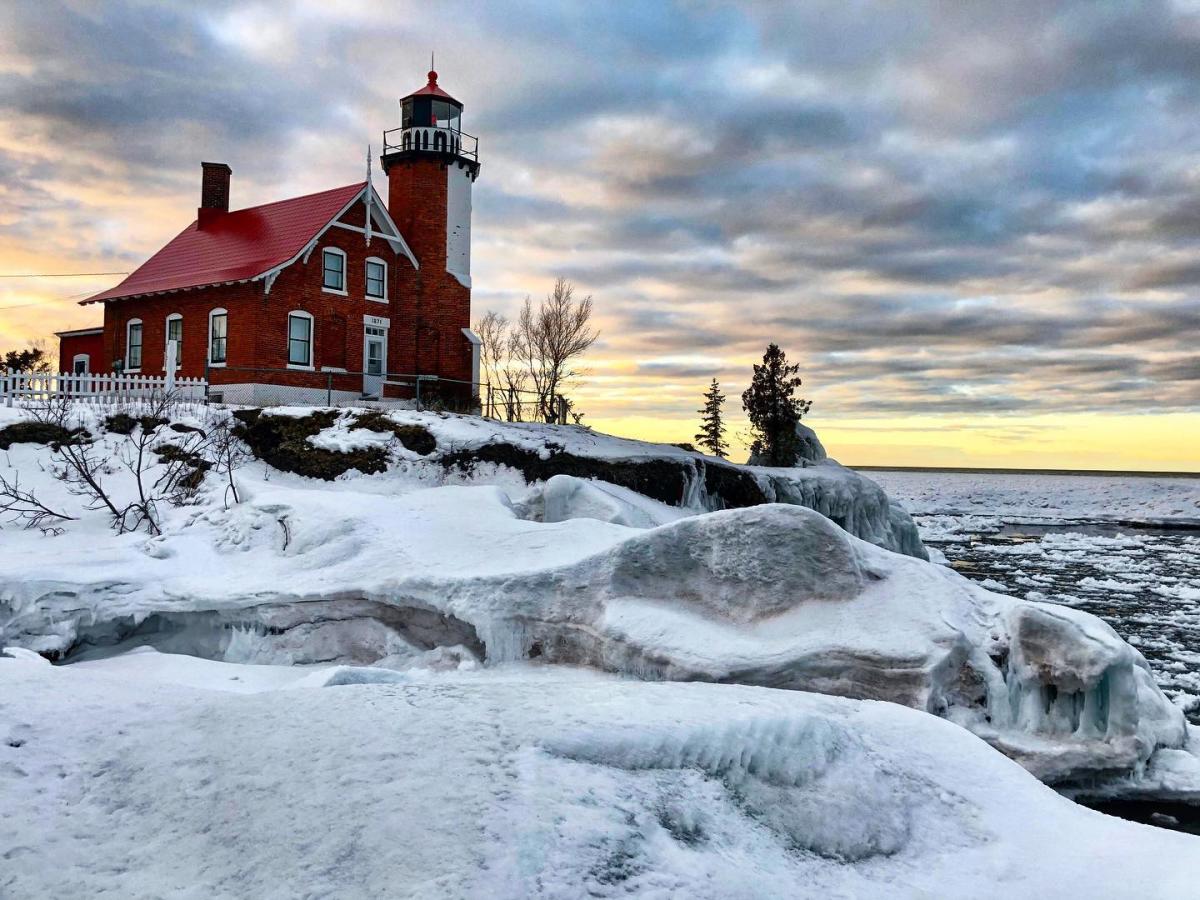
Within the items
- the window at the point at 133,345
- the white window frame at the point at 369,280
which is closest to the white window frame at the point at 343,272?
the white window frame at the point at 369,280

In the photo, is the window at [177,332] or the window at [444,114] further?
the window at [444,114]

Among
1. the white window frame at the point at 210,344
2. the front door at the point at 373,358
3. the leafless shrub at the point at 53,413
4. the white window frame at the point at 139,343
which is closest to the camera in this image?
the leafless shrub at the point at 53,413

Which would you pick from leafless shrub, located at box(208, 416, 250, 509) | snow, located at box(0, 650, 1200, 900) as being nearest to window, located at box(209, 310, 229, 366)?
leafless shrub, located at box(208, 416, 250, 509)

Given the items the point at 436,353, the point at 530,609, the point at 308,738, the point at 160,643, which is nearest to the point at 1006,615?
the point at 530,609

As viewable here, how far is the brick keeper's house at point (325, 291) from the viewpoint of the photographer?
1043 inches

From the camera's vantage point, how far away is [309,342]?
27.5 m

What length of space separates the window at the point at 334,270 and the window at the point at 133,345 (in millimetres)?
7317

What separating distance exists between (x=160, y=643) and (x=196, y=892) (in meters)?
7.28

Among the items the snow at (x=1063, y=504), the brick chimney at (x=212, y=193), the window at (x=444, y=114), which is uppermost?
the window at (x=444, y=114)

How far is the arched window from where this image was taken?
29.2m

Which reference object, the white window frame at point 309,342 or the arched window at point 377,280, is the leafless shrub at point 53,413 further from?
the arched window at point 377,280

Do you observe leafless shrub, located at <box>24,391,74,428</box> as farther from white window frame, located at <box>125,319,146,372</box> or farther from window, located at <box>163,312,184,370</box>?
white window frame, located at <box>125,319,146,372</box>

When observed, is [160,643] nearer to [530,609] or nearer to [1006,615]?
[530,609]

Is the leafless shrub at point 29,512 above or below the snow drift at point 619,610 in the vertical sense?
above
